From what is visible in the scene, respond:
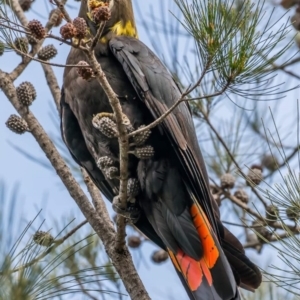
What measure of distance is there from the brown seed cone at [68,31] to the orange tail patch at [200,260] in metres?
1.04

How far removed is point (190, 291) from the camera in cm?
238

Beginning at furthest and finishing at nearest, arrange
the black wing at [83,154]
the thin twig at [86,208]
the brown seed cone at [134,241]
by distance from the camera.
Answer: the brown seed cone at [134,241], the black wing at [83,154], the thin twig at [86,208]

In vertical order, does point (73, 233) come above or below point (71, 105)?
below

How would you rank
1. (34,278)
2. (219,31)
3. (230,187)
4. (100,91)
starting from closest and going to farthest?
(34,278), (219,31), (100,91), (230,187)

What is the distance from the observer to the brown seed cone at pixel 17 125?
2443mm

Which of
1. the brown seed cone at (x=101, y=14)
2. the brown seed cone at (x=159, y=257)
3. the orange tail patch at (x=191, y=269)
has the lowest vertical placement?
the orange tail patch at (x=191, y=269)

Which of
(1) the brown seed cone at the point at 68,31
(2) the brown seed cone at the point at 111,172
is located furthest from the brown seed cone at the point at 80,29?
(2) the brown seed cone at the point at 111,172

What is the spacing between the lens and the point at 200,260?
245cm

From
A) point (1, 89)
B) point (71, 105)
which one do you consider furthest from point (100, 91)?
point (1, 89)

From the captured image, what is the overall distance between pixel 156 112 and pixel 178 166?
22 cm

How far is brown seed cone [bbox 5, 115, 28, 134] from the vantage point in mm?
2443

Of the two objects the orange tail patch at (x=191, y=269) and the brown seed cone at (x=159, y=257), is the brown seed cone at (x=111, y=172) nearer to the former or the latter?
the orange tail patch at (x=191, y=269)

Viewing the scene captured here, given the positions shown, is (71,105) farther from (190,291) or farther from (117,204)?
(190,291)

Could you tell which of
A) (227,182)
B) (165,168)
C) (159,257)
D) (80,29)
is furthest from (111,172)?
(159,257)
